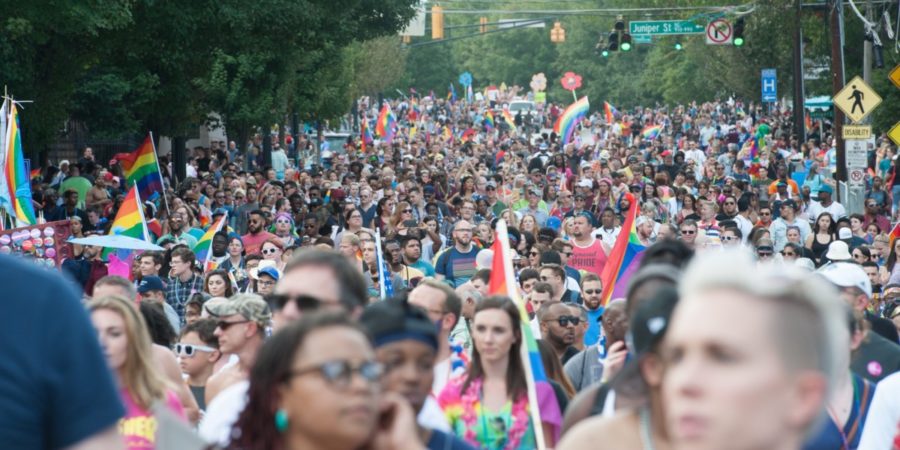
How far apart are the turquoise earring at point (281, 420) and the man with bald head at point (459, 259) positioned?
496 inches

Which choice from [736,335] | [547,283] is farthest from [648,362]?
[547,283]

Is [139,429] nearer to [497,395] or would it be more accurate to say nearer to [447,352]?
[497,395]

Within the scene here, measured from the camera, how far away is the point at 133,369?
18.2ft

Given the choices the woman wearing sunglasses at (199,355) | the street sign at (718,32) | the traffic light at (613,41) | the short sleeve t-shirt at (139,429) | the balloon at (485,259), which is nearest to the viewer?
the short sleeve t-shirt at (139,429)

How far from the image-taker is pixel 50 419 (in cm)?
322

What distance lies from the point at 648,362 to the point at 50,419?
1237mm

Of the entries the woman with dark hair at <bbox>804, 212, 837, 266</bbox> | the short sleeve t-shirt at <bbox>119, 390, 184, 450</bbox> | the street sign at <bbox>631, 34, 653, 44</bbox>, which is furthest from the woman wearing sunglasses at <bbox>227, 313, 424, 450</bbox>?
the street sign at <bbox>631, 34, 653, 44</bbox>

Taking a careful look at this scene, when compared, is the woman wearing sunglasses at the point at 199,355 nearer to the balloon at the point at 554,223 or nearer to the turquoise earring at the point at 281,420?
the turquoise earring at the point at 281,420

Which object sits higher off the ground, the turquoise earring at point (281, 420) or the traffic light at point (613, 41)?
the traffic light at point (613, 41)

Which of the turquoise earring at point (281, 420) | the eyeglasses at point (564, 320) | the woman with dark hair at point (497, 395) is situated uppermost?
the turquoise earring at point (281, 420)

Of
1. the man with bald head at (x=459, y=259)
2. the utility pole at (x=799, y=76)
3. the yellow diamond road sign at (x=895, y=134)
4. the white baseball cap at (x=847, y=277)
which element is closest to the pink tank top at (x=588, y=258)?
the man with bald head at (x=459, y=259)

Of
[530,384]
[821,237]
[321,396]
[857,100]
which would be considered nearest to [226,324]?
[530,384]

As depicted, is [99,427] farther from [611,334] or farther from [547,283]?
[547,283]

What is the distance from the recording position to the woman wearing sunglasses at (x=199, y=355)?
880 cm
